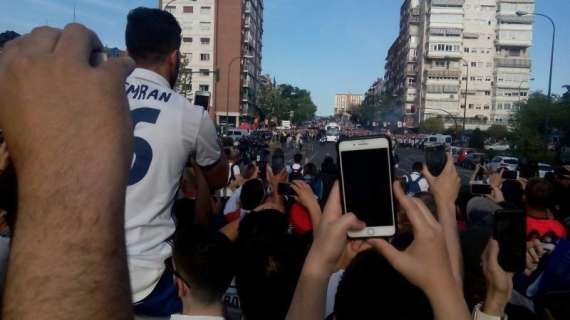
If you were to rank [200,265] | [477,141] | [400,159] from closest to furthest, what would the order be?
[200,265] < [400,159] < [477,141]

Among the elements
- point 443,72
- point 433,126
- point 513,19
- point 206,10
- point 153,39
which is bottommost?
point 153,39

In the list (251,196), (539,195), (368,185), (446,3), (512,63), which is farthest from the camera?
(512,63)

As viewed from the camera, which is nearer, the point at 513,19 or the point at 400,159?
the point at 400,159

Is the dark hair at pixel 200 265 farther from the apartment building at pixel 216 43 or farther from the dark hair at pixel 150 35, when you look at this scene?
the apartment building at pixel 216 43

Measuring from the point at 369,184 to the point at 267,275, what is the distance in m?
1.28

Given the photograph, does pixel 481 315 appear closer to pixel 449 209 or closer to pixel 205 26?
pixel 449 209

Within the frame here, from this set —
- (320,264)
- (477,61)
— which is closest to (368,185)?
(320,264)

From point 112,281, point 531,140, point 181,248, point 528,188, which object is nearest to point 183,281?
point 181,248

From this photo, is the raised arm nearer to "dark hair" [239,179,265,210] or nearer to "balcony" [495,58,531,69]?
"dark hair" [239,179,265,210]

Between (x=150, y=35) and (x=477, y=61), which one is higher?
(x=477, y=61)

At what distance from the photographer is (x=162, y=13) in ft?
8.73

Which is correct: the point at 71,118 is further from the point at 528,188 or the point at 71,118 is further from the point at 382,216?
the point at 528,188

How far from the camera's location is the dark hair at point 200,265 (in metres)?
2.76

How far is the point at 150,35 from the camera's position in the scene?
258 cm
